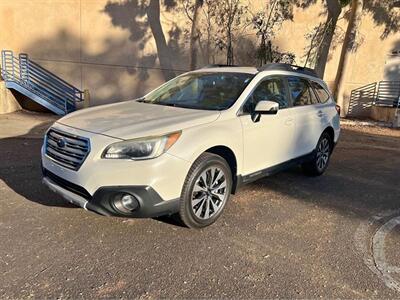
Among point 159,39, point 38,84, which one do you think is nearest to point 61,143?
point 38,84

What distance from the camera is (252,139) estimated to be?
4.27 metres

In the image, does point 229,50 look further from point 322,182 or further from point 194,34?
point 322,182

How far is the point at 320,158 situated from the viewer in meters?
5.95

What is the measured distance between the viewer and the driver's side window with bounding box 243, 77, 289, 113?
4336mm

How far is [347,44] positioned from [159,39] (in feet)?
21.0

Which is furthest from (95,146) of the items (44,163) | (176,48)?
(176,48)

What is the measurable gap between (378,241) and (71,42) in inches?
476

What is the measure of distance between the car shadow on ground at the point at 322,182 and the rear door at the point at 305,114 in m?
0.59

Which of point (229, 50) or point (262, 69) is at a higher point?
point (229, 50)

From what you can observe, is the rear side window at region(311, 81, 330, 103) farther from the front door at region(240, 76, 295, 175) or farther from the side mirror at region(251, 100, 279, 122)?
the side mirror at region(251, 100, 279, 122)

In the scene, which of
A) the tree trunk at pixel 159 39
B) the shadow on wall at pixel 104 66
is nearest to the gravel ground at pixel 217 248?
the shadow on wall at pixel 104 66

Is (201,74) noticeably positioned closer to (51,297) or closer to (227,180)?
(227,180)

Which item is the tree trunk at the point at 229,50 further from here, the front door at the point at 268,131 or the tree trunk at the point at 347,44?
the front door at the point at 268,131

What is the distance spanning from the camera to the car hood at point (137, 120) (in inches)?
135
